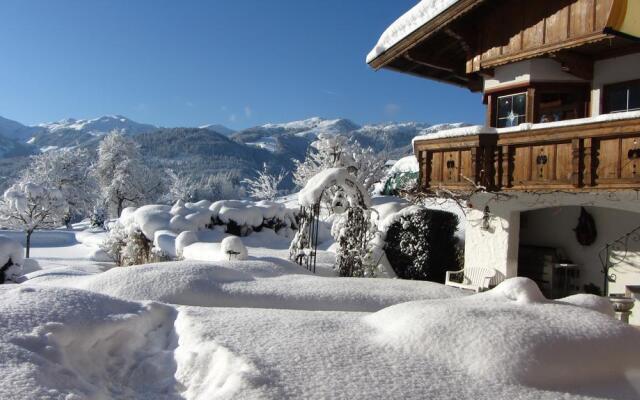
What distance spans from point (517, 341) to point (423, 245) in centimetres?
828

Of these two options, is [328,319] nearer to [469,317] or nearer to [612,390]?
[469,317]

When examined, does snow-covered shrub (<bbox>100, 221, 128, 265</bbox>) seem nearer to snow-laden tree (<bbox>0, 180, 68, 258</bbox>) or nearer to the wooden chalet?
snow-laden tree (<bbox>0, 180, 68, 258</bbox>)

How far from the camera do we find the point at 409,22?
11.4 meters

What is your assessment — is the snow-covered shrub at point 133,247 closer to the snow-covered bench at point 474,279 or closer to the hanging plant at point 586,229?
the snow-covered bench at point 474,279

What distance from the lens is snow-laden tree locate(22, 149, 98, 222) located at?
52056 mm

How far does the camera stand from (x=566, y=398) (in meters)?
3.50

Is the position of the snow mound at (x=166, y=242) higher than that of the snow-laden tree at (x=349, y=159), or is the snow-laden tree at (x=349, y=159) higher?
the snow-laden tree at (x=349, y=159)

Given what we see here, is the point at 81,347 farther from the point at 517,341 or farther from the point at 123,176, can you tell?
the point at 123,176

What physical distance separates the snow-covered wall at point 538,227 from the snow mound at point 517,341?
17.1 ft

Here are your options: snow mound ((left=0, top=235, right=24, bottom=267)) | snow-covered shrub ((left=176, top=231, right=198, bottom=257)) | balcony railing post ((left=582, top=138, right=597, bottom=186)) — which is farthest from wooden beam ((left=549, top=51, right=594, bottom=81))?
snow mound ((left=0, top=235, right=24, bottom=267))

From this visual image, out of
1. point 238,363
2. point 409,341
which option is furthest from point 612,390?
point 238,363

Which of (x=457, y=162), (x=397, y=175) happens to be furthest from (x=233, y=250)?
(x=397, y=175)

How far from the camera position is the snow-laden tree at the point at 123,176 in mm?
50875

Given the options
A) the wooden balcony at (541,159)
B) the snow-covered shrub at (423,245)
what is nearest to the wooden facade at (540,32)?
the wooden balcony at (541,159)
